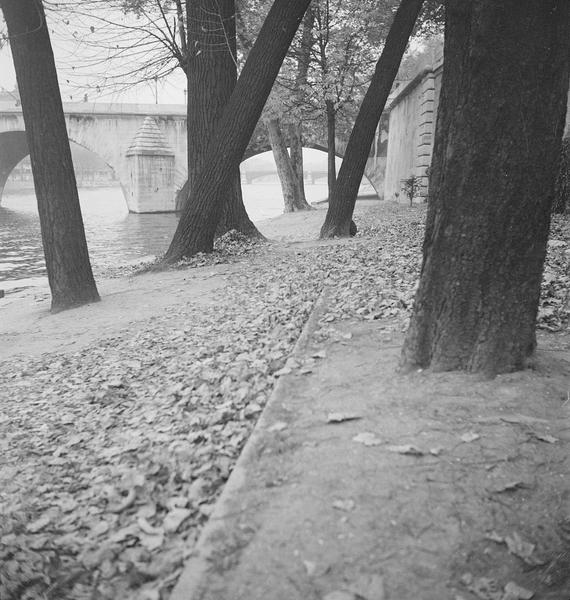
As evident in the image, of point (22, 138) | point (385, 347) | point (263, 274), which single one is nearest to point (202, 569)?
point (385, 347)

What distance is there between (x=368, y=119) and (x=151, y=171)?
1155 inches

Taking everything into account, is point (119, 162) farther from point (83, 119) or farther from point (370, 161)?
point (370, 161)

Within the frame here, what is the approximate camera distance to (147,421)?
394cm

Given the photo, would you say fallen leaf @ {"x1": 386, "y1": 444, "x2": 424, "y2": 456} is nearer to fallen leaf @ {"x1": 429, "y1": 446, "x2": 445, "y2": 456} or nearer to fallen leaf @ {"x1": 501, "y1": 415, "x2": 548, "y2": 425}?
fallen leaf @ {"x1": 429, "y1": 446, "x2": 445, "y2": 456}

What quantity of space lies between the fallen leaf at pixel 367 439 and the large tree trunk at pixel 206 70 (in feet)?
25.3

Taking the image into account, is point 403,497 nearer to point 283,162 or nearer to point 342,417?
point 342,417

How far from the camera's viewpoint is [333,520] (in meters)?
2.43

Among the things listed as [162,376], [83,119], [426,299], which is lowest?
[162,376]

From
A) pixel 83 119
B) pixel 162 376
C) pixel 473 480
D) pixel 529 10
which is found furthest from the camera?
pixel 83 119

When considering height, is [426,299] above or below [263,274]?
above

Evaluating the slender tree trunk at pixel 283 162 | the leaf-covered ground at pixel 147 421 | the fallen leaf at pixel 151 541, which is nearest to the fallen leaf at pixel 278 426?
the leaf-covered ground at pixel 147 421

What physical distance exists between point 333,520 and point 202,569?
0.60m

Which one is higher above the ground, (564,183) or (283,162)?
(283,162)


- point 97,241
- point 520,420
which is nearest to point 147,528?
point 520,420
